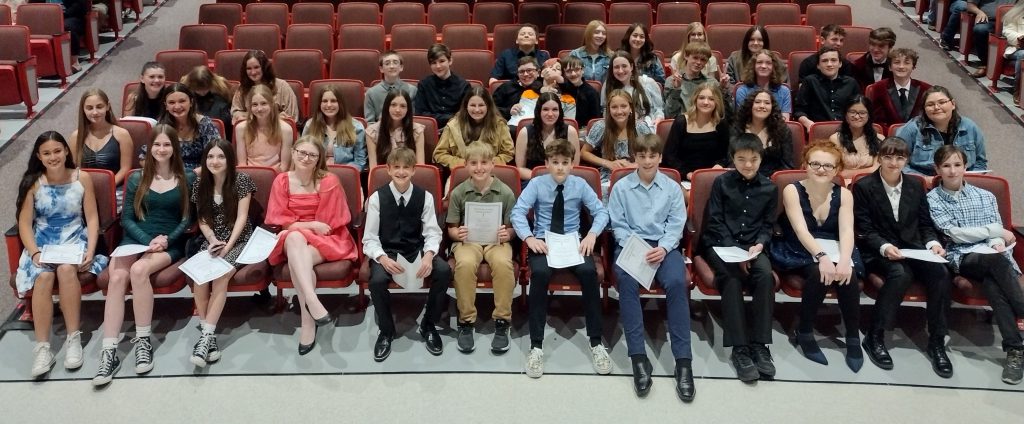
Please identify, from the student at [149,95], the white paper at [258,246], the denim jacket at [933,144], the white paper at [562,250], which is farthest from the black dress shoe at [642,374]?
the student at [149,95]

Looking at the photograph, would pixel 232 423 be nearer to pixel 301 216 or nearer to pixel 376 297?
pixel 376 297

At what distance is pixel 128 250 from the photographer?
3152 millimetres

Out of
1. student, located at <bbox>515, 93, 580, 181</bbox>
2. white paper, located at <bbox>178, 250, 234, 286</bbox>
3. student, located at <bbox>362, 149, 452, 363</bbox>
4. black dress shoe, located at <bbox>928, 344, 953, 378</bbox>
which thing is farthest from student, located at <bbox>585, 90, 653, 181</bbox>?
white paper, located at <bbox>178, 250, 234, 286</bbox>

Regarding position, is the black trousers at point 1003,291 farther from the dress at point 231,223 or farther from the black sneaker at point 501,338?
the dress at point 231,223

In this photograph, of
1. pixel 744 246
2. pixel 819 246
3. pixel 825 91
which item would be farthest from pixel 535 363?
pixel 825 91

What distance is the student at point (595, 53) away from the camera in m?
4.81

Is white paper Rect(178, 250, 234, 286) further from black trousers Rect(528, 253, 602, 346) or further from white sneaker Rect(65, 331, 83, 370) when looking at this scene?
black trousers Rect(528, 253, 602, 346)

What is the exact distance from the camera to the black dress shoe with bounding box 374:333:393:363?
10.1 ft

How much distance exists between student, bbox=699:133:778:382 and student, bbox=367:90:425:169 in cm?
Result: 140

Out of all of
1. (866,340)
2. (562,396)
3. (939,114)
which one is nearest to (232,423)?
(562,396)

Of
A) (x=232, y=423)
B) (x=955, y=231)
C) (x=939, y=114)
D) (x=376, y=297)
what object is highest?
(x=939, y=114)

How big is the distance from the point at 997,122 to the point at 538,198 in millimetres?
3407

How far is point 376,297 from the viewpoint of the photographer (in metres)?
3.09

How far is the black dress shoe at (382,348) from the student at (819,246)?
1507mm
